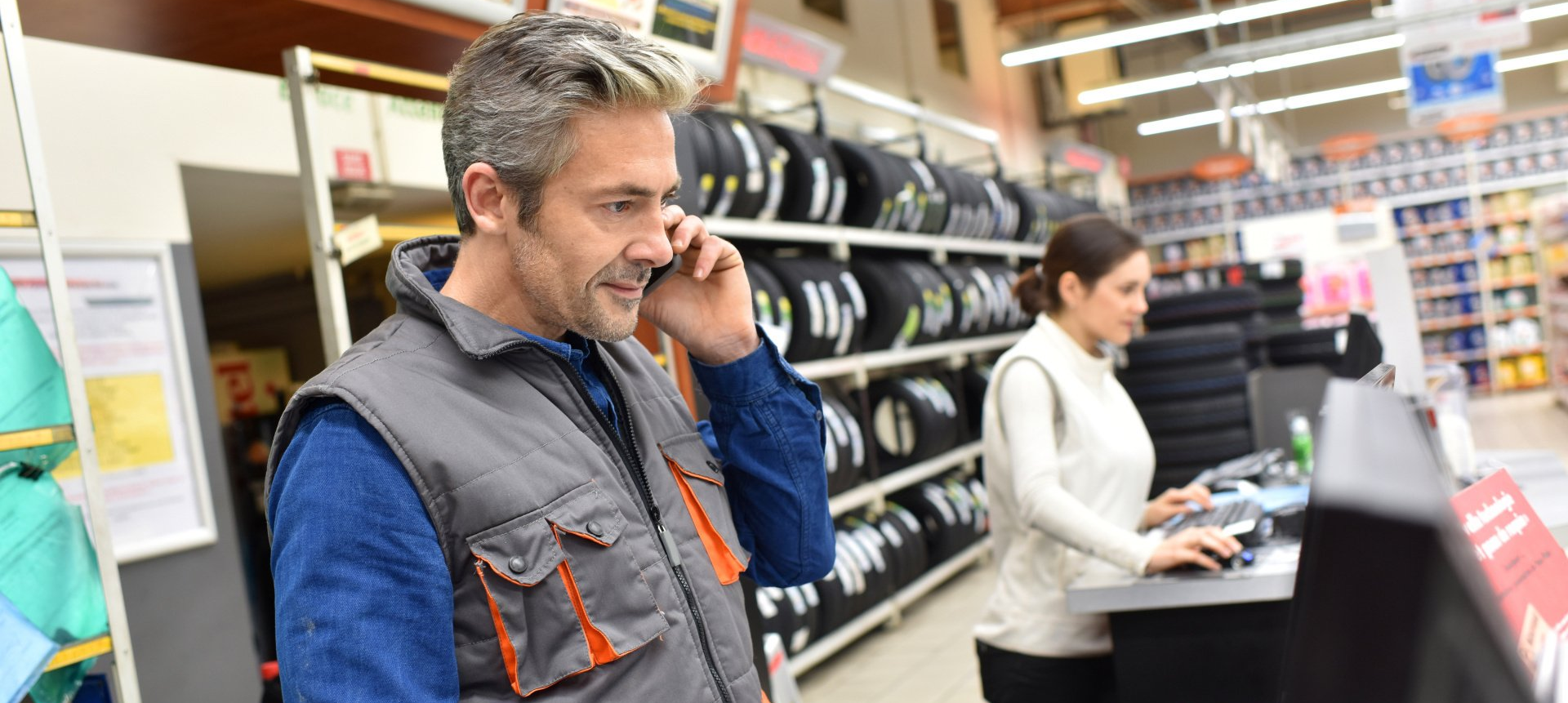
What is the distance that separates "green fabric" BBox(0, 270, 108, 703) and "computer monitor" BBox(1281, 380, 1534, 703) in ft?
6.40

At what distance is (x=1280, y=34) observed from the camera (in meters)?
16.8

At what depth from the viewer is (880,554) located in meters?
5.82

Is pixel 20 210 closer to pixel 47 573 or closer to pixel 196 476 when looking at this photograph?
pixel 47 573

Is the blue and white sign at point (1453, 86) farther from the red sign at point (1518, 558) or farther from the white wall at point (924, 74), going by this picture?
the red sign at point (1518, 558)

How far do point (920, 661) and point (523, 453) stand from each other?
4.63 metres

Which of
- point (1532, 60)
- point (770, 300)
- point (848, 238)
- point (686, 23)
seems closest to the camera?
point (686, 23)

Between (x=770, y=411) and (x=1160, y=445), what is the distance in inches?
172

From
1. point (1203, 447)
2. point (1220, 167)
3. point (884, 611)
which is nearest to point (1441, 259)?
point (1220, 167)

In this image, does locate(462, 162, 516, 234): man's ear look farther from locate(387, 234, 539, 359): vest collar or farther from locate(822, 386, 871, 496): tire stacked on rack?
locate(822, 386, 871, 496): tire stacked on rack

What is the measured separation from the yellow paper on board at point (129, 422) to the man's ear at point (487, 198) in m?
3.32

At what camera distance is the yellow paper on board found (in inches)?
157

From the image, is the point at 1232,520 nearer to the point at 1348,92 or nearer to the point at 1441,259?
the point at 1348,92

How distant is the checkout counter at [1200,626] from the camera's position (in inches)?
88.6

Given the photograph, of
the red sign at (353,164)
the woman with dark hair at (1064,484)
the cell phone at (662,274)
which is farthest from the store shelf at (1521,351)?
the cell phone at (662,274)
